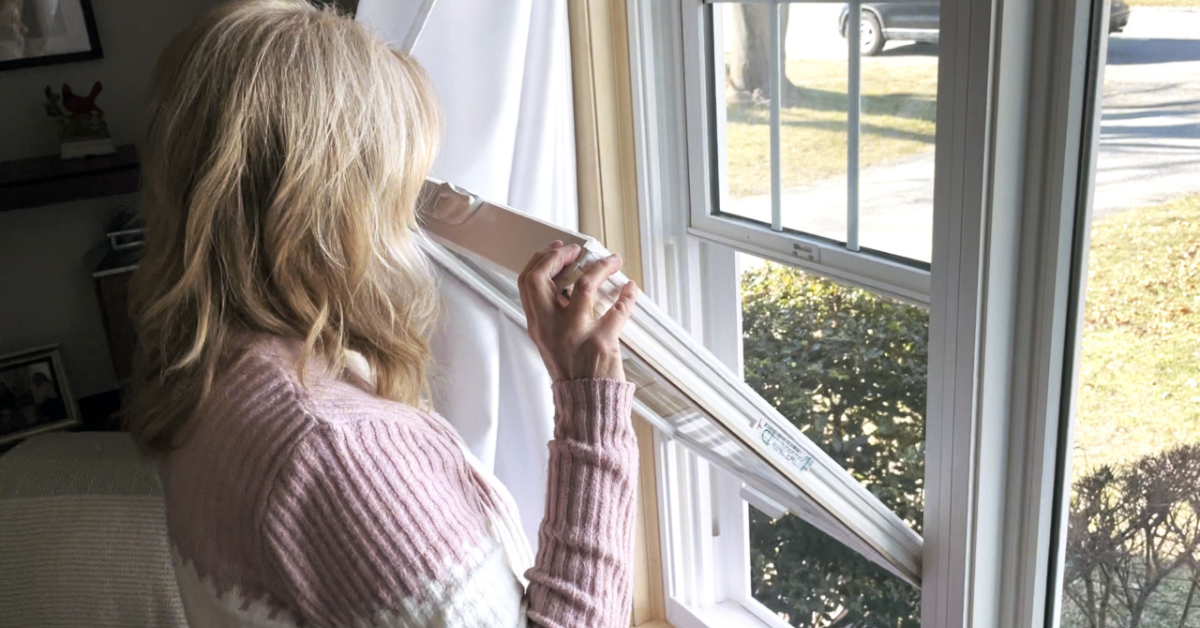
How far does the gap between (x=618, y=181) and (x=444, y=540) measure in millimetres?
1035

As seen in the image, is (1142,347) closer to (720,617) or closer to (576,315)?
(576,315)

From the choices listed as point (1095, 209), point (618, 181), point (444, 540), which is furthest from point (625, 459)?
point (618, 181)

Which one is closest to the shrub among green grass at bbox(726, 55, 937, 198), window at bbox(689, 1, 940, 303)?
window at bbox(689, 1, 940, 303)

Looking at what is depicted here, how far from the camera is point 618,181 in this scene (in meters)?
1.74

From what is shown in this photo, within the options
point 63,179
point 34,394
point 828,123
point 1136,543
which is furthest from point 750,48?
point 34,394

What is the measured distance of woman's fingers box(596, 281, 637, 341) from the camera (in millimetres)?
945

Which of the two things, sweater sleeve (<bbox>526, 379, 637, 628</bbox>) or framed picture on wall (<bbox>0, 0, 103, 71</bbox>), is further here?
framed picture on wall (<bbox>0, 0, 103, 71</bbox>)

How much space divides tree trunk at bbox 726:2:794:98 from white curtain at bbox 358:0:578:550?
287 millimetres

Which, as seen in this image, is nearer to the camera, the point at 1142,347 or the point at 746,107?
the point at 1142,347

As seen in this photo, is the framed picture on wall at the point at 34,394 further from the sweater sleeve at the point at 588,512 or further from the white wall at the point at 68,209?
the sweater sleeve at the point at 588,512

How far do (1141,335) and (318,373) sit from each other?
2.90ft

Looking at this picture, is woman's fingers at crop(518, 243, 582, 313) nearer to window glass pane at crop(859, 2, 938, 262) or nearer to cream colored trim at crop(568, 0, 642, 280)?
window glass pane at crop(859, 2, 938, 262)

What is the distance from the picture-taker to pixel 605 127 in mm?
1702

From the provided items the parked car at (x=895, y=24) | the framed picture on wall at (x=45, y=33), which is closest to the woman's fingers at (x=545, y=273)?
the parked car at (x=895, y=24)
